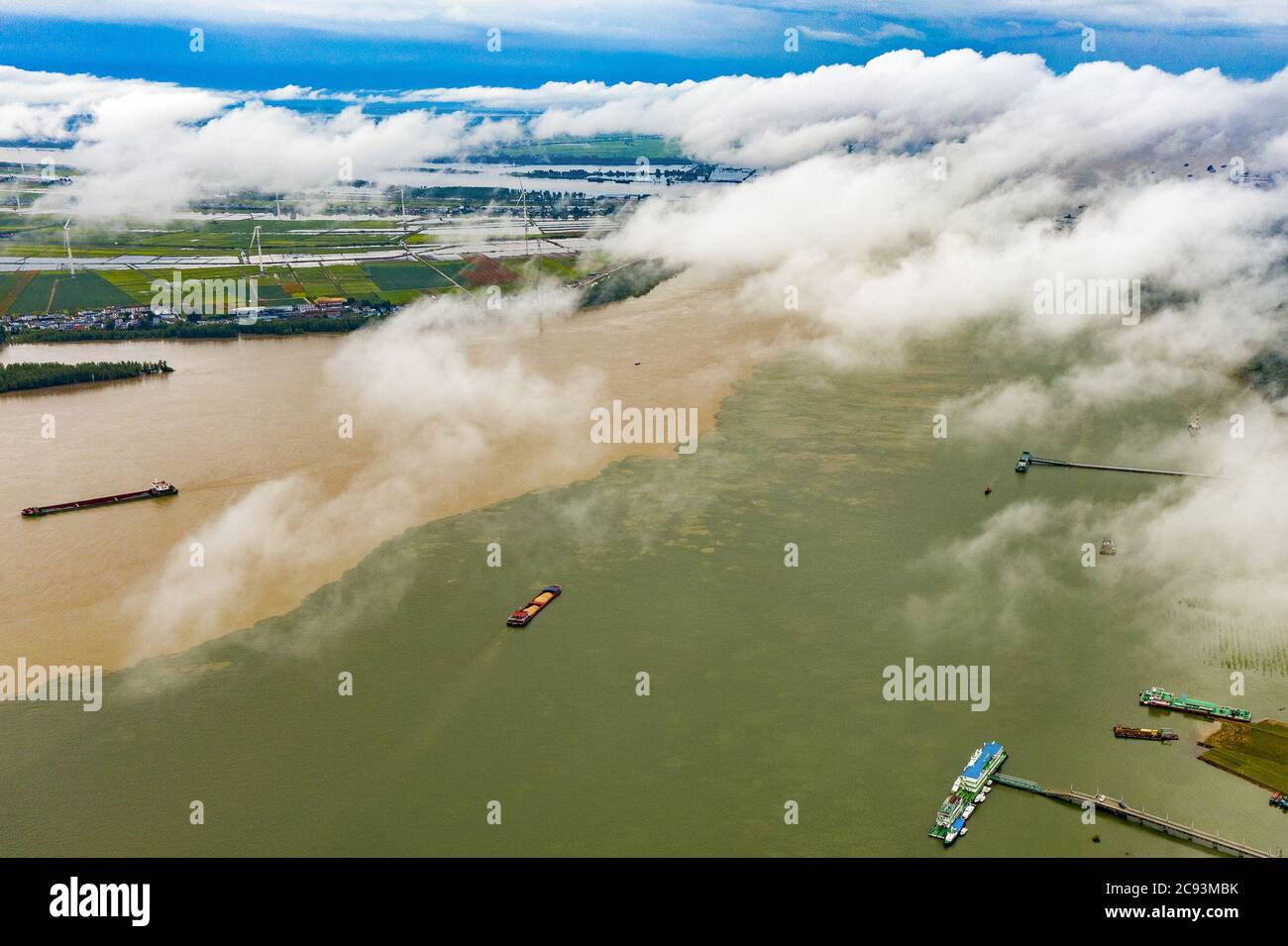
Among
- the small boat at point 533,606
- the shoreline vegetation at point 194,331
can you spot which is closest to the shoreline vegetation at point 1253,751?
the small boat at point 533,606

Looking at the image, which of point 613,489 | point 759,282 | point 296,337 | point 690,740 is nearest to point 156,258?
point 296,337

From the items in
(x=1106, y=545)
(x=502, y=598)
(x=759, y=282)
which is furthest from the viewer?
(x=759, y=282)

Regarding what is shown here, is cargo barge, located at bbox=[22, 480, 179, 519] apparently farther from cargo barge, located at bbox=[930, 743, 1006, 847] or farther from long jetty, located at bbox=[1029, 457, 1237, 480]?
long jetty, located at bbox=[1029, 457, 1237, 480]

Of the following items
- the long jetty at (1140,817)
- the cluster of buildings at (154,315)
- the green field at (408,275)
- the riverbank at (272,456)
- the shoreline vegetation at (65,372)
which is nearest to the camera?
the long jetty at (1140,817)

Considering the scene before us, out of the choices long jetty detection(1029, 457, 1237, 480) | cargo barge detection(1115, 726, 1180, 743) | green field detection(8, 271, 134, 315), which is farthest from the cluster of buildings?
cargo barge detection(1115, 726, 1180, 743)

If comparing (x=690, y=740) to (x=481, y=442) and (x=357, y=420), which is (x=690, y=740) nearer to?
(x=481, y=442)

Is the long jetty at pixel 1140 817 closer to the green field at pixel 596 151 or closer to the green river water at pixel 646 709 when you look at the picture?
the green river water at pixel 646 709

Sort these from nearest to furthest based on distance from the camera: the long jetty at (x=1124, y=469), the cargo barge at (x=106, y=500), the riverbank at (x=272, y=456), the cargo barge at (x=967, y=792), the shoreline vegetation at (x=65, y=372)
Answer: the cargo barge at (x=967, y=792), the riverbank at (x=272, y=456), the cargo barge at (x=106, y=500), the long jetty at (x=1124, y=469), the shoreline vegetation at (x=65, y=372)
